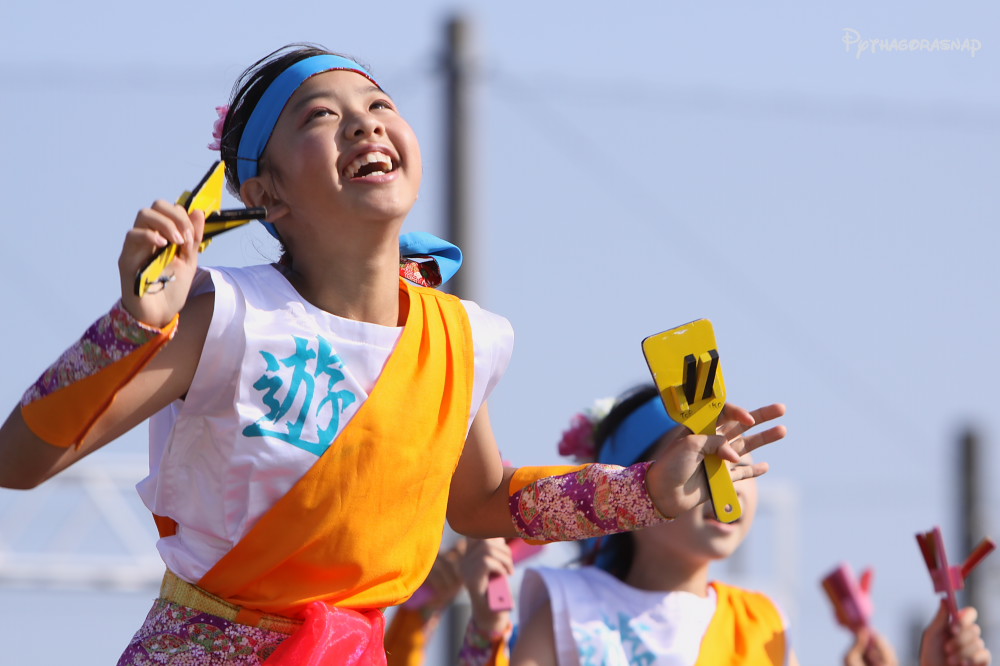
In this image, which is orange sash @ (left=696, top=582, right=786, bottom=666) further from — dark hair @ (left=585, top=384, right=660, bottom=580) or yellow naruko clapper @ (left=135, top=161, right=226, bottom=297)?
yellow naruko clapper @ (left=135, top=161, right=226, bottom=297)

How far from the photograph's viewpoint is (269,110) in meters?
2.62

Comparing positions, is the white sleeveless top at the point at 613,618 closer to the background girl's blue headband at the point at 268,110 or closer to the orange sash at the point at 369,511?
the orange sash at the point at 369,511

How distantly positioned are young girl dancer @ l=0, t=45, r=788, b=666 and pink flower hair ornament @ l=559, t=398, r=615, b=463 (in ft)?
4.19

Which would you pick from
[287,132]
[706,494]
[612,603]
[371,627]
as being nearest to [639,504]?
[706,494]

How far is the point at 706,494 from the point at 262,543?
2.33 ft

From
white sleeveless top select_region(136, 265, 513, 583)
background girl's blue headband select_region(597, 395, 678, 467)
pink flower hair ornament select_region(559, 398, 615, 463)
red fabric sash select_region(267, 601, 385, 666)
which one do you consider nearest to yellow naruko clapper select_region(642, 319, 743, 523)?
white sleeveless top select_region(136, 265, 513, 583)

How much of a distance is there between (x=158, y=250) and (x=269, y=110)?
0.64 m

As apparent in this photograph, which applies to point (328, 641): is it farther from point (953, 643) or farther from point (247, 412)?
point (953, 643)

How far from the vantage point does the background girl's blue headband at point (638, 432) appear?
372cm

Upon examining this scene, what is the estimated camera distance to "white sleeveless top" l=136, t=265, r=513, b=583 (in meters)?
2.35

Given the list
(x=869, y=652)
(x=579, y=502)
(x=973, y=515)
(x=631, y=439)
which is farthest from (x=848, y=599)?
(x=973, y=515)

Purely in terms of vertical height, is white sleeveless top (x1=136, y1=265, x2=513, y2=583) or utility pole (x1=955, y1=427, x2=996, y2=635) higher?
white sleeveless top (x1=136, y1=265, x2=513, y2=583)

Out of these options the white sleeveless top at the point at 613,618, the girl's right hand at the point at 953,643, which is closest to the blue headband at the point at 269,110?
the white sleeveless top at the point at 613,618

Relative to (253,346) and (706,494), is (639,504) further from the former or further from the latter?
(253,346)
